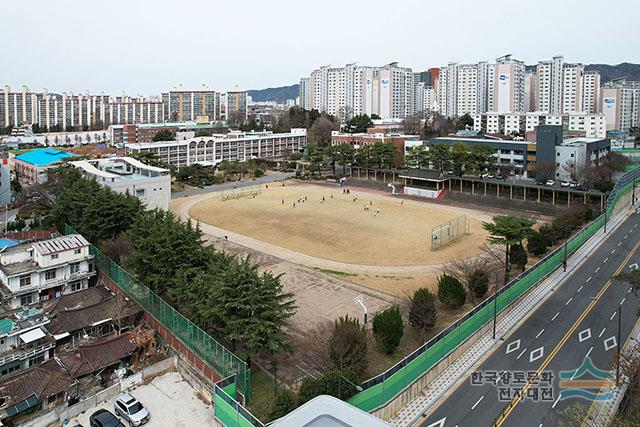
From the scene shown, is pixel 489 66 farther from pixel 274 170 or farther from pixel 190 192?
pixel 190 192

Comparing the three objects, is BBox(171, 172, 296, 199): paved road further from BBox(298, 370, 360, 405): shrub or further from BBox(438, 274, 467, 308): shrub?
BBox(298, 370, 360, 405): shrub

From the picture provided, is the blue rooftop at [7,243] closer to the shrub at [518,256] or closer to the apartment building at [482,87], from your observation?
the shrub at [518,256]

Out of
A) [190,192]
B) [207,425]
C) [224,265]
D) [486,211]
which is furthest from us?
[190,192]

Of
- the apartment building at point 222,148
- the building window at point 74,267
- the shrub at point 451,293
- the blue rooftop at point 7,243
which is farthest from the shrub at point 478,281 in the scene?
the apartment building at point 222,148

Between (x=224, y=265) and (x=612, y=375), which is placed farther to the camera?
(x=224, y=265)

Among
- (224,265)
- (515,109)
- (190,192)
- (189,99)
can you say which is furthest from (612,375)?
(189,99)

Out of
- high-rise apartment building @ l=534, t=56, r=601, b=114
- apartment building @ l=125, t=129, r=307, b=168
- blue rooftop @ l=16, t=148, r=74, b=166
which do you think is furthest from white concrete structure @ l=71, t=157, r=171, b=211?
high-rise apartment building @ l=534, t=56, r=601, b=114
